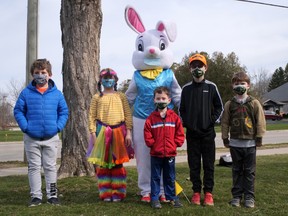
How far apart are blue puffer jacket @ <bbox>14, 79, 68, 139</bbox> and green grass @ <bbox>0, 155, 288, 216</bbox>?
38.3 inches

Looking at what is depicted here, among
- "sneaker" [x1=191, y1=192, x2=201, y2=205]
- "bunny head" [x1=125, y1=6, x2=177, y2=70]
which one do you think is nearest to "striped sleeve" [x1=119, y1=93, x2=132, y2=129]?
"bunny head" [x1=125, y1=6, x2=177, y2=70]

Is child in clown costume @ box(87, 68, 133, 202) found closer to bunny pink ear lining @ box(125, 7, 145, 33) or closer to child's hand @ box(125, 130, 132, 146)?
child's hand @ box(125, 130, 132, 146)

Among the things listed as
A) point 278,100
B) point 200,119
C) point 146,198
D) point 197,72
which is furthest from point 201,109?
point 278,100

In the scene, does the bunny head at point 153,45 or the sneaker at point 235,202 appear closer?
the sneaker at point 235,202

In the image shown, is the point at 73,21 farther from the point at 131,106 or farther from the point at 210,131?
the point at 210,131

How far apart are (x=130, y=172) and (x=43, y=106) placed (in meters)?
3.31

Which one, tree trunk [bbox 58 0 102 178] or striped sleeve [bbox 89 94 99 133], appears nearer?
striped sleeve [bbox 89 94 99 133]

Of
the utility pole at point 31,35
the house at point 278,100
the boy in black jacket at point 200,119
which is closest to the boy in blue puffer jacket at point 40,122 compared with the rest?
the boy in black jacket at point 200,119

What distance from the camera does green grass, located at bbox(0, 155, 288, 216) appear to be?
16.3 feet

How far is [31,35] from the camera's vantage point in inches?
448

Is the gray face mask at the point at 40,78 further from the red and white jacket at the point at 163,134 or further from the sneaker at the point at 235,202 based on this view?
the sneaker at the point at 235,202

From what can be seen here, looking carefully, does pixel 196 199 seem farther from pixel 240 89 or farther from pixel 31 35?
pixel 31 35

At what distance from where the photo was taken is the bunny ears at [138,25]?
19.2 ft

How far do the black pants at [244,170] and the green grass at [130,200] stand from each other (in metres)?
0.23
